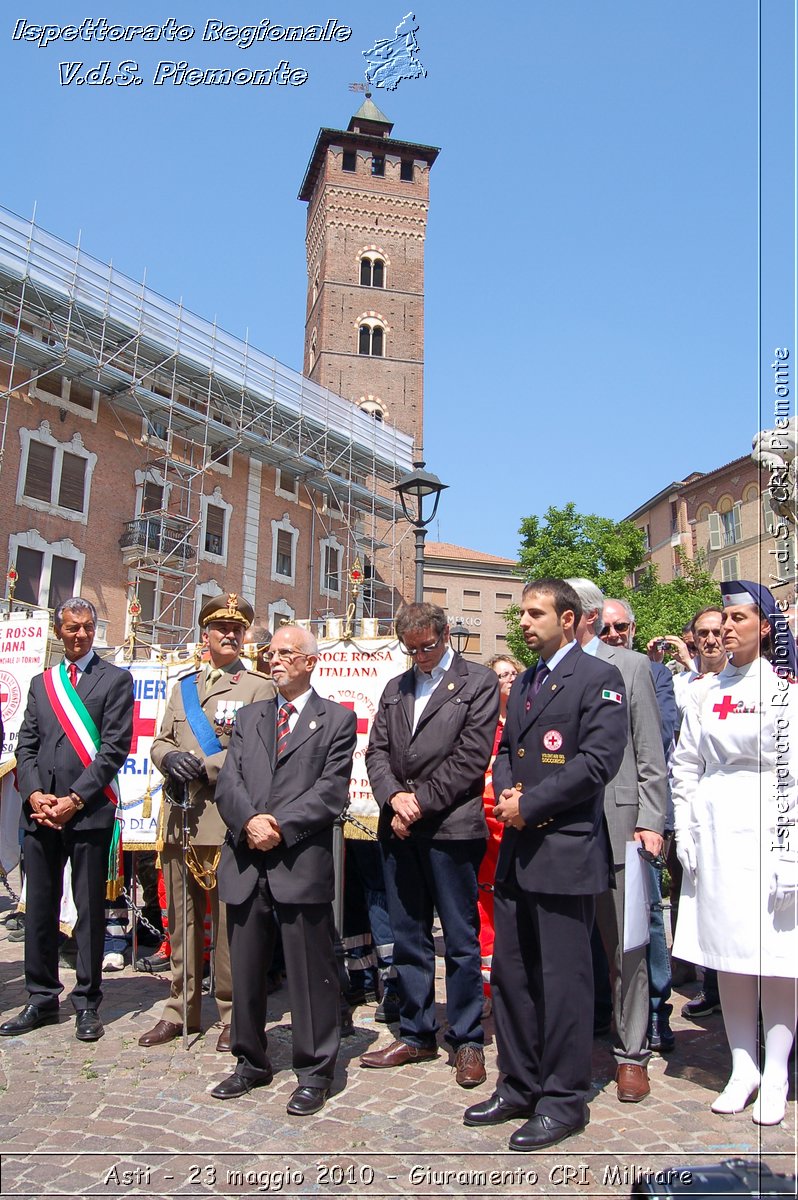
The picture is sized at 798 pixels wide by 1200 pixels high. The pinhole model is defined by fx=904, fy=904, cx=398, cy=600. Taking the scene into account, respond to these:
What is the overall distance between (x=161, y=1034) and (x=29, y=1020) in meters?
0.86

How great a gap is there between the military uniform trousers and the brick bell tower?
147 ft

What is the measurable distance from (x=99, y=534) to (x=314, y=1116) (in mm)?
26524

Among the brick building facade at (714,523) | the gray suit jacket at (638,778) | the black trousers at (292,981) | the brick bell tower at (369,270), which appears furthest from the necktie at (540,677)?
the brick bell tower at (369,270)

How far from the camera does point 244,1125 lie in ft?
12.2

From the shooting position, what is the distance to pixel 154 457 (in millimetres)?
30859

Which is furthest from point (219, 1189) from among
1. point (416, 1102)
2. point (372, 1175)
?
point (416, 1102)

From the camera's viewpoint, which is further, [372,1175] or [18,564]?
[18,564]

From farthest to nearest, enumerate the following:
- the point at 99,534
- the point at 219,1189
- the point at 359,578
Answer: the point at 99,534 → the point at 359,578 → the point at 219,1189

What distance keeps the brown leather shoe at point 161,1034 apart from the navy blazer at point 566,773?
86.7 inches

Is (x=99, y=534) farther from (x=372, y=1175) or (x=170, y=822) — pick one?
(x=372, y=1175)

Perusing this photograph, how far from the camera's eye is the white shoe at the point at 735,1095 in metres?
3.86

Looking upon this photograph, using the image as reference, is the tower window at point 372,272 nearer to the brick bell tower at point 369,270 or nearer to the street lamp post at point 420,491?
the brick bell tower at point 369,270

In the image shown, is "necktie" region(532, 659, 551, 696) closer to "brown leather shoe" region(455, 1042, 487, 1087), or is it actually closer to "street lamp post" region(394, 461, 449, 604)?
"brown leather shoe" region(455, 1042, 487, 1087)

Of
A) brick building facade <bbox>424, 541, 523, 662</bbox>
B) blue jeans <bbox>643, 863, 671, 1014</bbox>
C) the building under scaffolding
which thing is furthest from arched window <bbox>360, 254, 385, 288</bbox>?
blue jeans <bbox>643, 863, 671, 1014</bbox>
